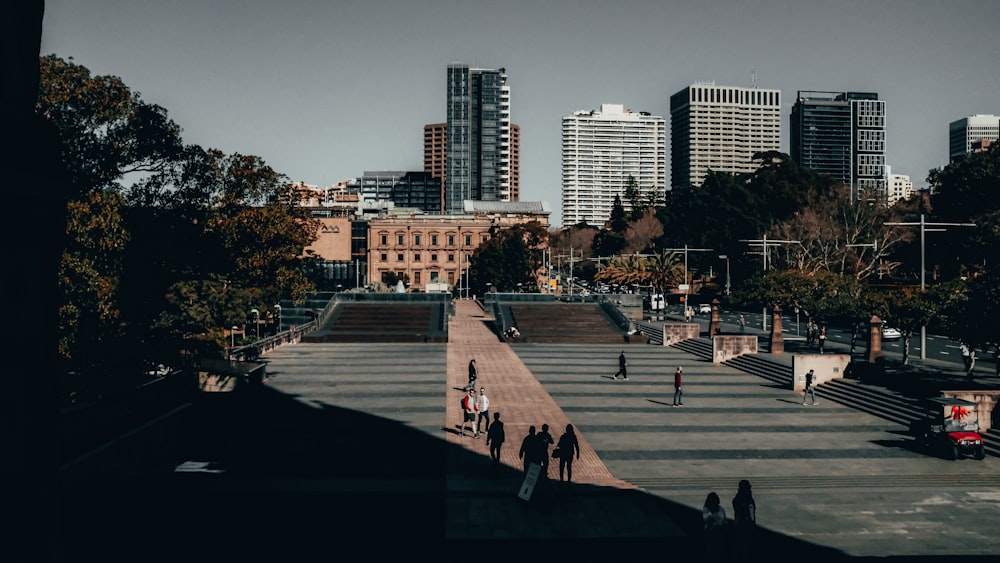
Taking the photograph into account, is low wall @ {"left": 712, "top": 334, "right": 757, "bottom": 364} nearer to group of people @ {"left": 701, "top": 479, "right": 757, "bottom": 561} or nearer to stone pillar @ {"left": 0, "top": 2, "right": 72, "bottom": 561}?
group of people @ {"left": 701, "top": 479, "right": 757, "bottom": 561}

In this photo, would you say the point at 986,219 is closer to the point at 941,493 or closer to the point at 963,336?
the point at 963,336

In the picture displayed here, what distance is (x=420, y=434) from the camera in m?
24.1

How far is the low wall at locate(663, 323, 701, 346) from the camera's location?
53.3 meters

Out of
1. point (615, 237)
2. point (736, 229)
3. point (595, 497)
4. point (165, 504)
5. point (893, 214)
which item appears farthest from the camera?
point (615, 237)

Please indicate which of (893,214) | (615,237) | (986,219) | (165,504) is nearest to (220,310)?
(165,504)

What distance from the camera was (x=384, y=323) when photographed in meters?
58.7

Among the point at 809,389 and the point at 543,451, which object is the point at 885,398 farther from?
the point at 543,451

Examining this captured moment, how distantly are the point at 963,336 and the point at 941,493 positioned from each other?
1085cm

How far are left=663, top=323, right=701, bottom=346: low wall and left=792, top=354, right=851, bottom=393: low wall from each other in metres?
20.1

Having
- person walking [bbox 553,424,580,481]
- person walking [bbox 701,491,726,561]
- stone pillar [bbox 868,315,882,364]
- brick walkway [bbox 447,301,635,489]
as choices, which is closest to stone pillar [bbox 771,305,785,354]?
stone pillar [bbox 868,315,882,364]

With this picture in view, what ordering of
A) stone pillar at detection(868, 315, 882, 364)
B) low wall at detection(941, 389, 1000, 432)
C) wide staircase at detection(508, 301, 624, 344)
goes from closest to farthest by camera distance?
low wall at detection(941, 389, 1000, 432) → stone pillar at detection(868, 315, 882, 364) → wide staircase at detection(508, 301, 624, 344)

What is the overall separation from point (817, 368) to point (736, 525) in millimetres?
21262

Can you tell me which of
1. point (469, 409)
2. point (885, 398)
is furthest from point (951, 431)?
point (469, 409)

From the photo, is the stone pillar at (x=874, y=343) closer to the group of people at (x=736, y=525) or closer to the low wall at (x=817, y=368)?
the low wall at (x=817, y=368)
